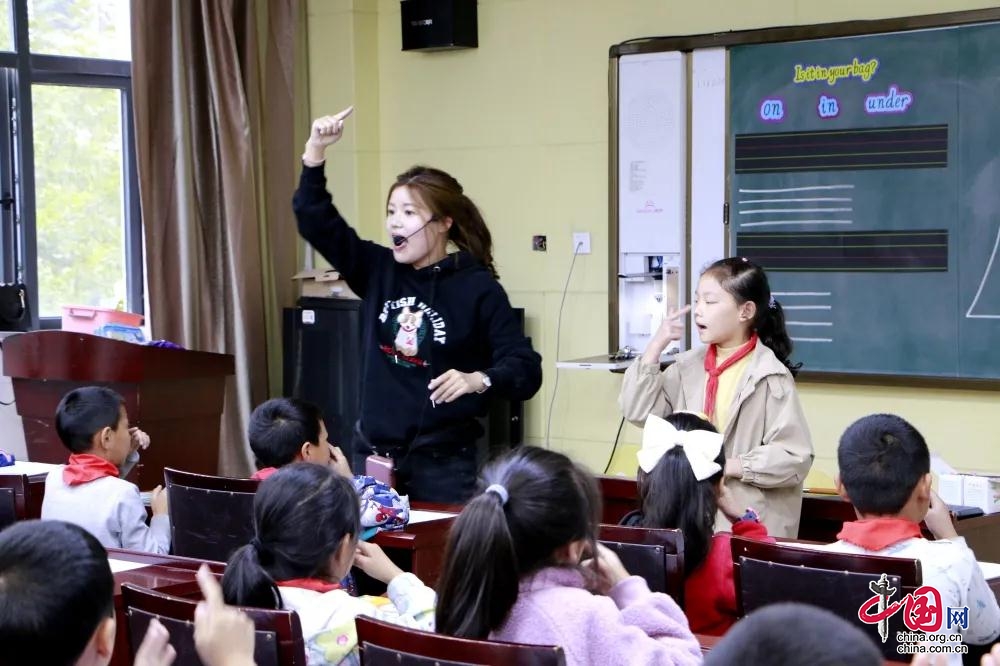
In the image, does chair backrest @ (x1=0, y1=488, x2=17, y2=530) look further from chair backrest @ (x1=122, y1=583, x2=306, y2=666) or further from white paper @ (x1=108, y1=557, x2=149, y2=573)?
chair backrest @ (x1=122, y1=583, x2=306, y2=666)

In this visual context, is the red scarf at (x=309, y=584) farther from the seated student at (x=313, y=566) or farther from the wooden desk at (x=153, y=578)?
the wooden desk at (x=153, y=578)

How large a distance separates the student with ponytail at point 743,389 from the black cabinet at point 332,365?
8.39 ft

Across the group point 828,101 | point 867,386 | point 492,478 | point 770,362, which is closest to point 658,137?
point 828,101

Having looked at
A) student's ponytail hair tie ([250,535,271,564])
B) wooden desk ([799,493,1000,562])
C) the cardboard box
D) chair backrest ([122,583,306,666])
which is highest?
the cardboard box

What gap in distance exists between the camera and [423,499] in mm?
3275

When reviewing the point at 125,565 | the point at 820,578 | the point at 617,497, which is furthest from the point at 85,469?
the point at 820,578

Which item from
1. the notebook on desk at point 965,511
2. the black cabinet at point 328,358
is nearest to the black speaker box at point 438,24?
the black cabinet at point 328,358

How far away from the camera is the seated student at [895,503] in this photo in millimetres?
2264

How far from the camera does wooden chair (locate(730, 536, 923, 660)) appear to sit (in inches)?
85.8

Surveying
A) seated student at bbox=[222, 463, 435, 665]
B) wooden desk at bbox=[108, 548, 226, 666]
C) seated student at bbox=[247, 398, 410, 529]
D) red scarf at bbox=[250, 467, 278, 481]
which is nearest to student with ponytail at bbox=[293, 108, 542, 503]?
seated student at bbox=[247, 398, 410, 529]

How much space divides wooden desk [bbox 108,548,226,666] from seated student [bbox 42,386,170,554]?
415 millimetres

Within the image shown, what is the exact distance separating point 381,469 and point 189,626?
48.4 inches

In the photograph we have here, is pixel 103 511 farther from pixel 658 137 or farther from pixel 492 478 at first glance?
pixel 658 137

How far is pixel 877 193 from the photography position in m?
4.89
